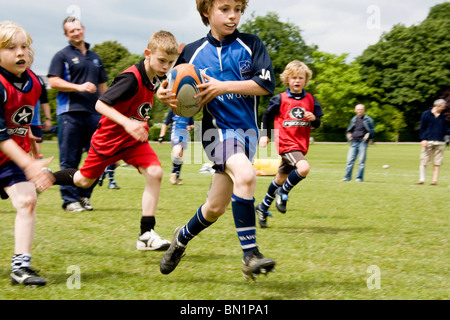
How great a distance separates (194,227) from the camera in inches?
163

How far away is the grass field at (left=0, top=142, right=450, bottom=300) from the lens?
3672 millimetres

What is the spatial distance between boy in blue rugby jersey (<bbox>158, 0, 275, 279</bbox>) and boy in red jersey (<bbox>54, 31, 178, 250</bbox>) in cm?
54

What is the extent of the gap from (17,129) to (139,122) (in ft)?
3.50

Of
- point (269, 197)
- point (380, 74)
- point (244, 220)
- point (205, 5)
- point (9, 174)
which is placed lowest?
point (269, 197)

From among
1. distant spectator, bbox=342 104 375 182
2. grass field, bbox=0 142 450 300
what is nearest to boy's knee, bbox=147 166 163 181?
grass field, bbox=0 142 450 300

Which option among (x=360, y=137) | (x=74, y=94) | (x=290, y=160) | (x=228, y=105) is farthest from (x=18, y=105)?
(x=360, y=137)

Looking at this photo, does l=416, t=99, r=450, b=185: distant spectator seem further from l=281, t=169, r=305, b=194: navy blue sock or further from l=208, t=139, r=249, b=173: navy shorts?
l=208, t=139, r=249, b=173: navy shorts

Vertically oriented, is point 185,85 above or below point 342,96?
below

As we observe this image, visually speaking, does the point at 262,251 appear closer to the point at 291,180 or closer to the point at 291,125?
the point at 291,180

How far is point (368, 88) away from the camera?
63812 millimetres

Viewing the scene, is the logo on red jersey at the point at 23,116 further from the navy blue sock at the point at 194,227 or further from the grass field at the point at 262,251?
the navy blue sock at the point at 194,227
